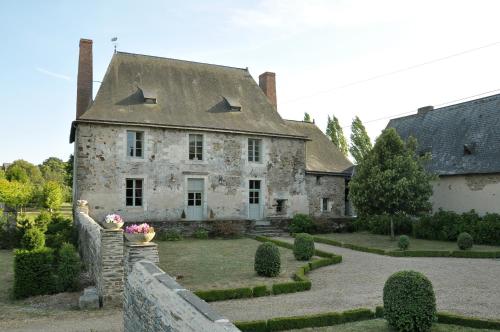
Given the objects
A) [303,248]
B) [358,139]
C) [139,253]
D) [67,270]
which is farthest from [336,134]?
[139,253]

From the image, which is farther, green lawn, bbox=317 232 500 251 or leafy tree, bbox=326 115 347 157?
leafy tree, bbox=326 115 347 157

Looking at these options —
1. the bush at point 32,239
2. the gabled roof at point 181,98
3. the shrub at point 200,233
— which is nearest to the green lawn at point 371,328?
the bush at point 32,239

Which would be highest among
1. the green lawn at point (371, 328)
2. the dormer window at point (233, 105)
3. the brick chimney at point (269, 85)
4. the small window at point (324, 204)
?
the brick chimney at point (269, 85)

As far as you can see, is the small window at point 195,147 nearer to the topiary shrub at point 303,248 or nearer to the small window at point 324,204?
the small window at point 324,204

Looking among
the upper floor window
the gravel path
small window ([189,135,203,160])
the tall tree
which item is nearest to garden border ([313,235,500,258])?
the gravel path

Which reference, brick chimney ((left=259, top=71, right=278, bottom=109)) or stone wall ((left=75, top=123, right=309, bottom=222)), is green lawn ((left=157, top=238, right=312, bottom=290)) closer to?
stone wall ((left=75, top=123, right=309, bottom=222))

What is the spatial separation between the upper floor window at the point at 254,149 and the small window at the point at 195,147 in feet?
9.70

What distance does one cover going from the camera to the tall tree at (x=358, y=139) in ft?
130

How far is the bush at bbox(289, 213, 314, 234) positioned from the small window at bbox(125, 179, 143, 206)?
8.12 meters

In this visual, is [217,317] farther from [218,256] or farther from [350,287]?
[218,256]

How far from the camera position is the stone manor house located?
2081cm

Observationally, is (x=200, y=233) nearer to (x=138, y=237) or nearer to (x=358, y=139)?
(x=138, y=237)

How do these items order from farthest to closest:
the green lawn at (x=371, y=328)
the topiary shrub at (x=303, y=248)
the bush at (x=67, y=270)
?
the topiary shrub at (x=303, y=248) < the bush at (x=67, y=270) < the green lawn at (x=371, y=328)

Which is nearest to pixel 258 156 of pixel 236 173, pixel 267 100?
pixel 236 173
